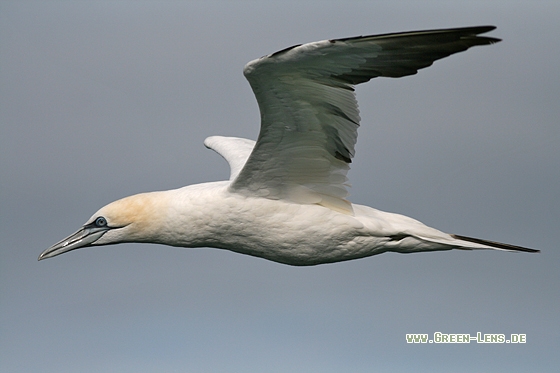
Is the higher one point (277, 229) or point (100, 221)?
point (100, 221)

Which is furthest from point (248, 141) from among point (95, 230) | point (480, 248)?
point (480, 248)

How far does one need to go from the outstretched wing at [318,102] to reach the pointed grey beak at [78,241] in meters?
2.00

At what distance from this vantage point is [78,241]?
446 inches

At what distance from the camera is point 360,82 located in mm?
9062

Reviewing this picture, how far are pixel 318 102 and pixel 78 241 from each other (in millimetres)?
3769

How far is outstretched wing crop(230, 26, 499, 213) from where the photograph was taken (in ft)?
27.7

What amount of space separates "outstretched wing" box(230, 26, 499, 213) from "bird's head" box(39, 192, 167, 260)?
112cm

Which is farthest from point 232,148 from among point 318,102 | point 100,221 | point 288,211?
point 318,102

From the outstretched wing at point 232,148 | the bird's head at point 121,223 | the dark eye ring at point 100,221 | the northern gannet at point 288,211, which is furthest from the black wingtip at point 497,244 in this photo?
the dark eye ring at point 100,221

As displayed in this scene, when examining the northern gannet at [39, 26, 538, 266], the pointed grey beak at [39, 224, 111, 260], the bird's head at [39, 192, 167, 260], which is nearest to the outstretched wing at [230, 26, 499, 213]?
the northern gannet at [39, 26, 538, 266]

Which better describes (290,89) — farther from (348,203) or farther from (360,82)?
(348,203)

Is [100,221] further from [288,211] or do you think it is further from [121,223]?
[288,211]

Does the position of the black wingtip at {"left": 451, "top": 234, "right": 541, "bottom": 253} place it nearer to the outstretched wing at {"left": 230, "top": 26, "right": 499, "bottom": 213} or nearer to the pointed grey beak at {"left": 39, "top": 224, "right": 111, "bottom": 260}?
the outstretched wing at {"left": 230, "top": 26, "right": 499, "bottom": 213}

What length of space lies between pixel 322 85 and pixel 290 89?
1.07 feet
